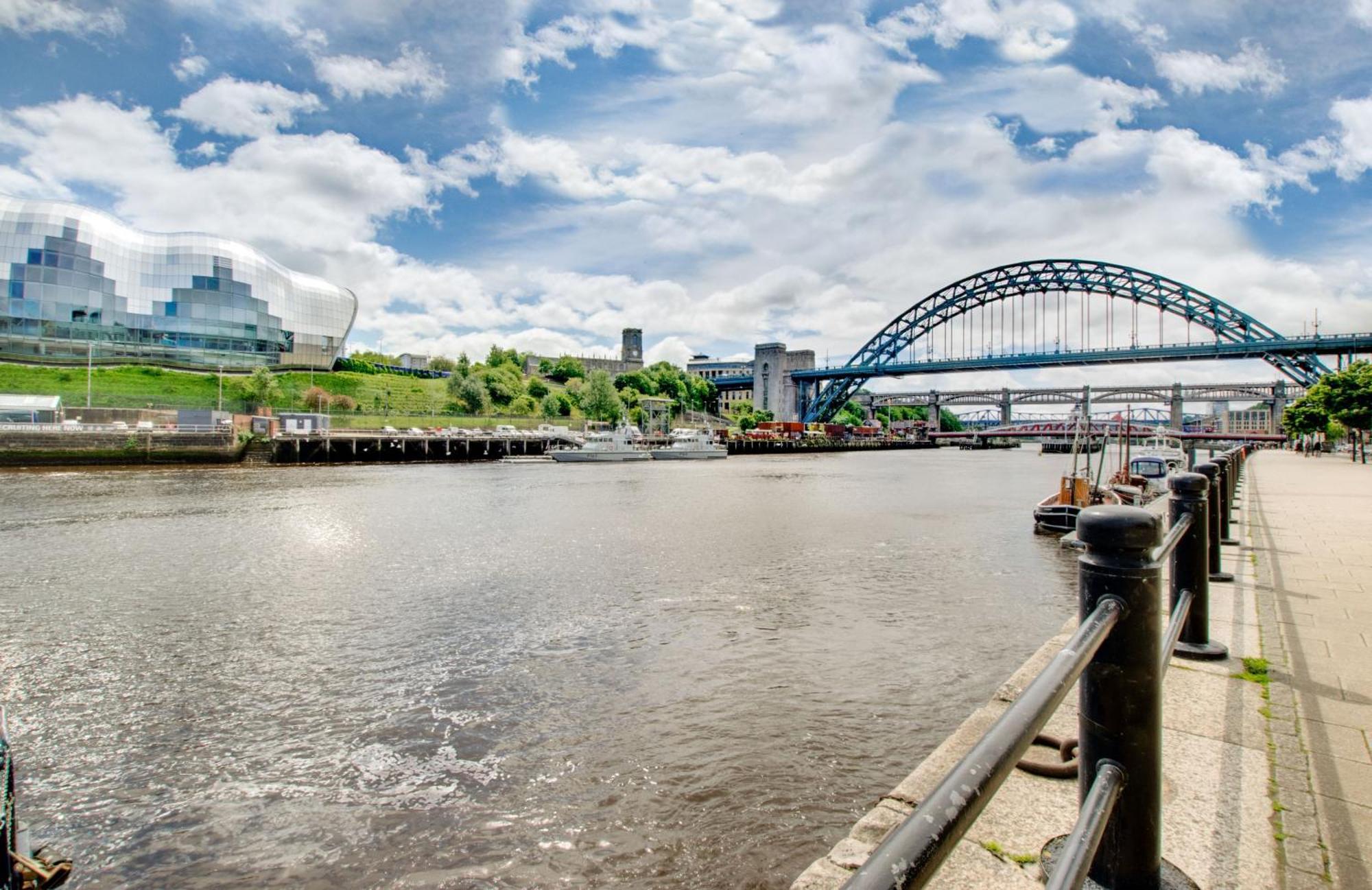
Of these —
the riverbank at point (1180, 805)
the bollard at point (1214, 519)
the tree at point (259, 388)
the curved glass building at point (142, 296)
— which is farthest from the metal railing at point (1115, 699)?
the curved glass building at point (142, 296)

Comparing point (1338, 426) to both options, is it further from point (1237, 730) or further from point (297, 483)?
point (297, 483)

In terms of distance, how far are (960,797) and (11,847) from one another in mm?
4767

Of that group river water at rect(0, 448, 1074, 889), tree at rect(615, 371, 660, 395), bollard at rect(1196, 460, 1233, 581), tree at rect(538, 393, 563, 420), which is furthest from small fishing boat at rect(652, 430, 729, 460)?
bollard at rect(1196, 460, 1233, 581)

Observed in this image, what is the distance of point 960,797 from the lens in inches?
48.0

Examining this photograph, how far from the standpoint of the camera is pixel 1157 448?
207ft

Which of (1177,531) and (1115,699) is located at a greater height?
(1177,531)

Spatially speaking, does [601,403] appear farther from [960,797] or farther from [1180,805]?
[960,797]

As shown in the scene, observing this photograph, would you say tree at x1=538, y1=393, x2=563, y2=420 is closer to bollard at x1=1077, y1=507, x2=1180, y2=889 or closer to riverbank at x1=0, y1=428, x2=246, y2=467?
riverbank at x1=0, y1=428, x2=246, y2=467

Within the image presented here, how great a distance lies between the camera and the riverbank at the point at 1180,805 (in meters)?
2.93

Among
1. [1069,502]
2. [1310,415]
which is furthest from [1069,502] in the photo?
[1310,415]

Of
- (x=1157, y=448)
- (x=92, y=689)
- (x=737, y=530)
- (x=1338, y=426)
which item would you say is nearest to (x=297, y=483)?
(x=737, y=530)

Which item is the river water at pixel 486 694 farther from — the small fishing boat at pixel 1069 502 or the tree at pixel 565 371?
the tree at pixel 565 371

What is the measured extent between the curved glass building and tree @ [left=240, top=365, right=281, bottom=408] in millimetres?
16880

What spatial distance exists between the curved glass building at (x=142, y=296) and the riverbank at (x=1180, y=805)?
124041 millimetres
